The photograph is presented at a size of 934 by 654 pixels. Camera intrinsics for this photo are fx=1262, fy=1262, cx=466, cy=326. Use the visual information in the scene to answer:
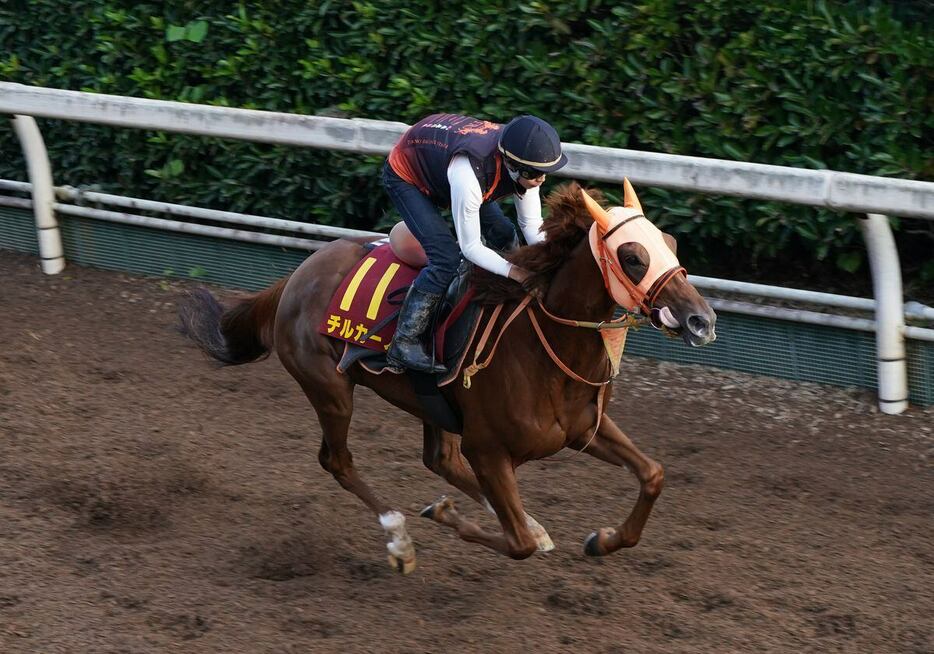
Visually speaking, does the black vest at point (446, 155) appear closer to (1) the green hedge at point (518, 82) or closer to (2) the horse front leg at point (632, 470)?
(2) the horse front leg at point (632, 470)

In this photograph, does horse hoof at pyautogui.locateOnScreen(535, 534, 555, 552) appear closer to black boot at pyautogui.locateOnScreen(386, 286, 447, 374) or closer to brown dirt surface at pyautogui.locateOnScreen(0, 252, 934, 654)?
brown dirt surface at pyautogui.locateOnScreen(0, 252, 934, 654)

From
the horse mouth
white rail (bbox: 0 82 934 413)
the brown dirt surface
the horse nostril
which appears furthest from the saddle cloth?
white rail (bbox: 0 82 934 413)

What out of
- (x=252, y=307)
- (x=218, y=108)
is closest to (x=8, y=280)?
(x=218, y=108)

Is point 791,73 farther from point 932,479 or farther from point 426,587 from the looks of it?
point 426,587

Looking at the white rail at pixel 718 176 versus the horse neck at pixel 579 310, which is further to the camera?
the white rail at pixel 718 176

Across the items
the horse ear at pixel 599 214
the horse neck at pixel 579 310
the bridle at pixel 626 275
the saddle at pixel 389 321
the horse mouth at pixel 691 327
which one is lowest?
the saddle at pixel 389 321

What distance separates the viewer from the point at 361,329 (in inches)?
214

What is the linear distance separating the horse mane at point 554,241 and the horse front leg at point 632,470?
0.67m

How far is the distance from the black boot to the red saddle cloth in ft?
0.63

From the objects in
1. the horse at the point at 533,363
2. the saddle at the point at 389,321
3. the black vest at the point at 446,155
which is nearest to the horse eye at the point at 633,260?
the horse at the point at 533,363

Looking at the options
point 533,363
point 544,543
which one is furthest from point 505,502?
point 533,363

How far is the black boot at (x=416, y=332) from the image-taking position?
16.8 feet

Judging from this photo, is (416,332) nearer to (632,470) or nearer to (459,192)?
(459,192)

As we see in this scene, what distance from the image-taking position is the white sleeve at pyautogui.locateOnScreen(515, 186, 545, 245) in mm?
5121
